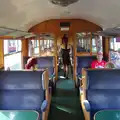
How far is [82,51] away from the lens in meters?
8.66

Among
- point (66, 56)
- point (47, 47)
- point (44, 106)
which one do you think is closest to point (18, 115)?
point (44, 106)

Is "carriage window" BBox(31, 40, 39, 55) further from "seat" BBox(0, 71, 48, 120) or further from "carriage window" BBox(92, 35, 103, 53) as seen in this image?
"seat" BBox(0, 71, 48, 120)

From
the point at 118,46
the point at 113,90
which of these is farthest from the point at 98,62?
the point at 113,90

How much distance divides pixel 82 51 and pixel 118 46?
8.43ft

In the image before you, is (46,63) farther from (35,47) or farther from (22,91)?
(22,91)

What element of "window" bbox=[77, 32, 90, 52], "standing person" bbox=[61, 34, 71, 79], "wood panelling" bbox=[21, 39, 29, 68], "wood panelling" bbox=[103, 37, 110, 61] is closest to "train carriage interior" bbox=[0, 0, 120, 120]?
"wood panelling" bbox=[21, 39, 29, 68]

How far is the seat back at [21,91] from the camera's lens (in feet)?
12.5

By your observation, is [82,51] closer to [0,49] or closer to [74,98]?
[74,98]

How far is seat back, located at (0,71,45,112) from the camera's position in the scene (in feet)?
12.5

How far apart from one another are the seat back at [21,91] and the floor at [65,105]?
86 cm

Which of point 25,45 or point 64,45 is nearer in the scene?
point 25,45

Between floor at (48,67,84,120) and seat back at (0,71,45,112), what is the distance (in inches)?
33.8

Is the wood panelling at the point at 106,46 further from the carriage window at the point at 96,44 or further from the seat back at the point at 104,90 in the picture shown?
the seat back at the point at 104,90

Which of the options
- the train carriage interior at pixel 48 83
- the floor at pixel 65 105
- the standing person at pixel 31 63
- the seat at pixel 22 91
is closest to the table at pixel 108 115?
the train carriage interior at pixel 48 83
